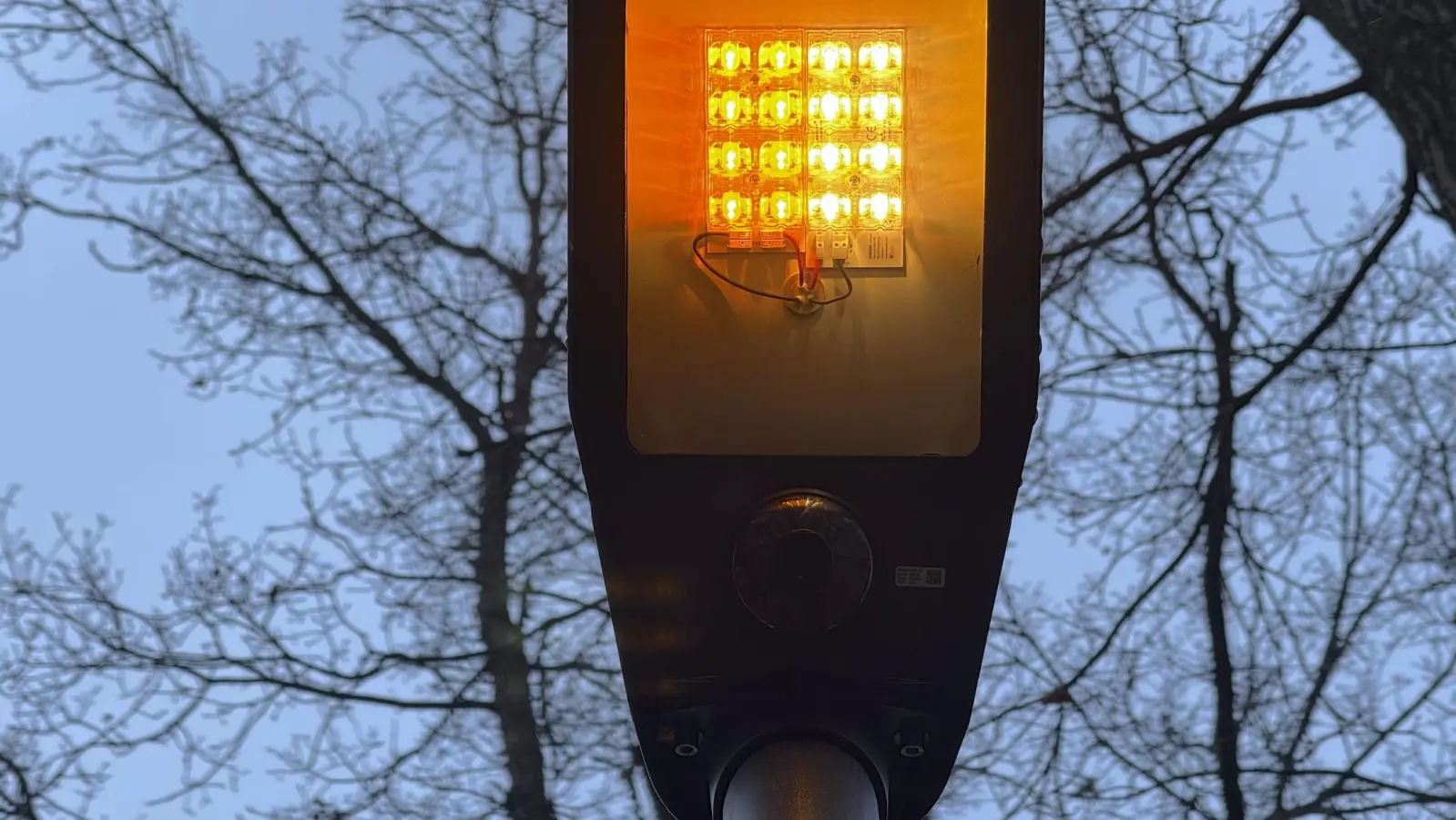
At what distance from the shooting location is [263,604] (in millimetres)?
1593

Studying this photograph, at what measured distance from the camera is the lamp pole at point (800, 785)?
0.98 metres

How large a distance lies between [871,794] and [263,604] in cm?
102

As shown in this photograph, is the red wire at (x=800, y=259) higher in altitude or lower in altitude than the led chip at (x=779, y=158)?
lower

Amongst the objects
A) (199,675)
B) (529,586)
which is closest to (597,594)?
(529,586)

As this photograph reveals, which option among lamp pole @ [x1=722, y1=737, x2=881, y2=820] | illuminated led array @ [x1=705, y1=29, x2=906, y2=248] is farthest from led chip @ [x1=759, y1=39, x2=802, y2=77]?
lamp pole @ [x1=722, y1=737, x2=881, y2=820]

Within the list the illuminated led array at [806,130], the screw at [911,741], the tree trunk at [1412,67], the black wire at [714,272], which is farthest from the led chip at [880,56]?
the tree trunk at [1412,67]

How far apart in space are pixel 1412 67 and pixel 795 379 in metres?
1.16

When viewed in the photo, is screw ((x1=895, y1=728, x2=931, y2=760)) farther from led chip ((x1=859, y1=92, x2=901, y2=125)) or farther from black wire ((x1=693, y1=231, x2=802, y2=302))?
led chip ((x1=859, y1=92, x2=901, y2=125))

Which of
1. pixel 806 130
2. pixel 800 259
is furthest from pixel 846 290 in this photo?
pixel 806 130

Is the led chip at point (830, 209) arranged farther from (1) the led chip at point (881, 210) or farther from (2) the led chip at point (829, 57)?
(2) the led chip at point (829, 57)

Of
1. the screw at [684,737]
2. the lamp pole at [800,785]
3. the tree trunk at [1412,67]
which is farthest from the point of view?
the tree trunk at [1412,67]

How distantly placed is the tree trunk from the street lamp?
2.79ft

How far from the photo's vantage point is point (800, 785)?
1.00 m

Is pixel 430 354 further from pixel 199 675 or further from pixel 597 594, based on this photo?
pixel 199 675
